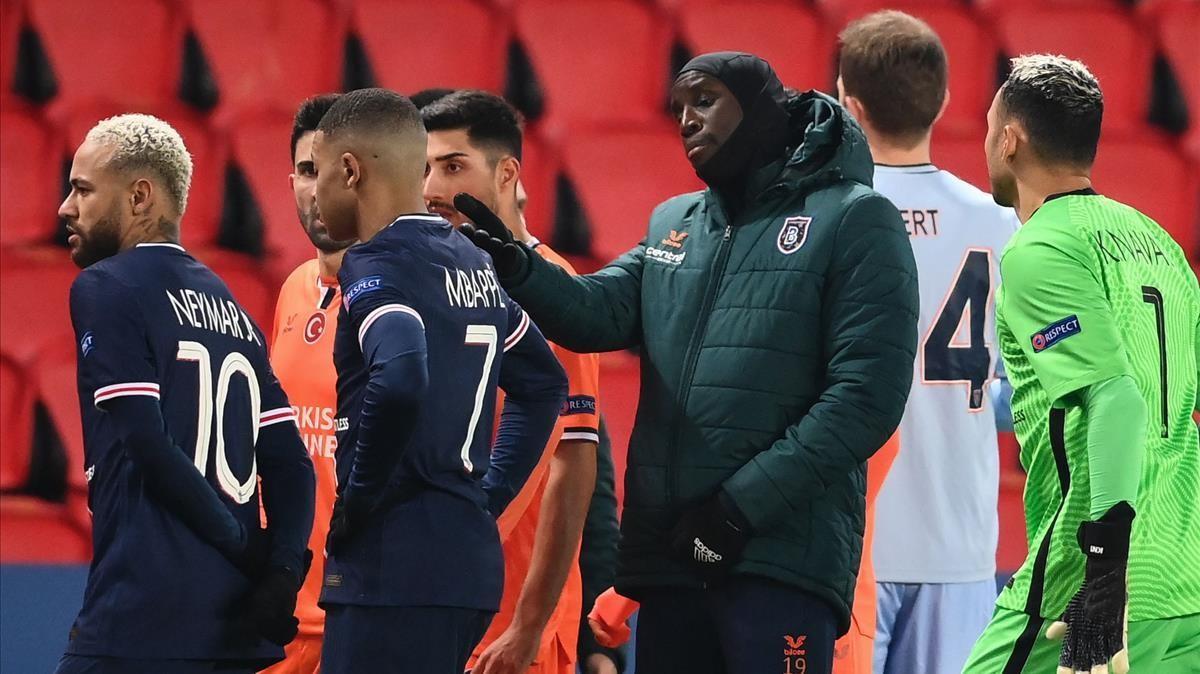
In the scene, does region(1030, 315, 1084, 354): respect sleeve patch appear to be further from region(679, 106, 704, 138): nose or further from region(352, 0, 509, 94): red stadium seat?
region(352, 0, 509, 94): red stadium seat

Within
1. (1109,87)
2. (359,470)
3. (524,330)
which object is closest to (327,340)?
(524,330)

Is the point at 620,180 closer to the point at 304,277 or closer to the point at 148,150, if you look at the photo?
the point at 304,277

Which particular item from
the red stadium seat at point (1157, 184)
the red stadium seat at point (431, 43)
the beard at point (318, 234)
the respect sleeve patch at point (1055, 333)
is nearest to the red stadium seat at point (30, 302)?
the red stadium seat at point (431, 43)

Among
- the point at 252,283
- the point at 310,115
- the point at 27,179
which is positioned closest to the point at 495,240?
the point at 310,115

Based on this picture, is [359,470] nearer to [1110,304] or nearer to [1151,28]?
[1110,304]

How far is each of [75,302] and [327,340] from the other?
0.67 m

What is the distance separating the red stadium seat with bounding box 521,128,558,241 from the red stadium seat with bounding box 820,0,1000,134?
3.46 feet

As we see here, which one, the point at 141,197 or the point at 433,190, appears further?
the point at 433,190

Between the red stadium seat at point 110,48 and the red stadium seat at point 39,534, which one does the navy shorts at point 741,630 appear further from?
the red stadium seat at point 110,48

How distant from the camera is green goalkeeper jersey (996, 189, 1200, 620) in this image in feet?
8.11

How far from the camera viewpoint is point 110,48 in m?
5.22

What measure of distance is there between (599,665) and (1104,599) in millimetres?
1568

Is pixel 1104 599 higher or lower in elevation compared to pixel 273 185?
lower

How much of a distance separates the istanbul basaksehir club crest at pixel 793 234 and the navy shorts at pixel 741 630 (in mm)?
518
